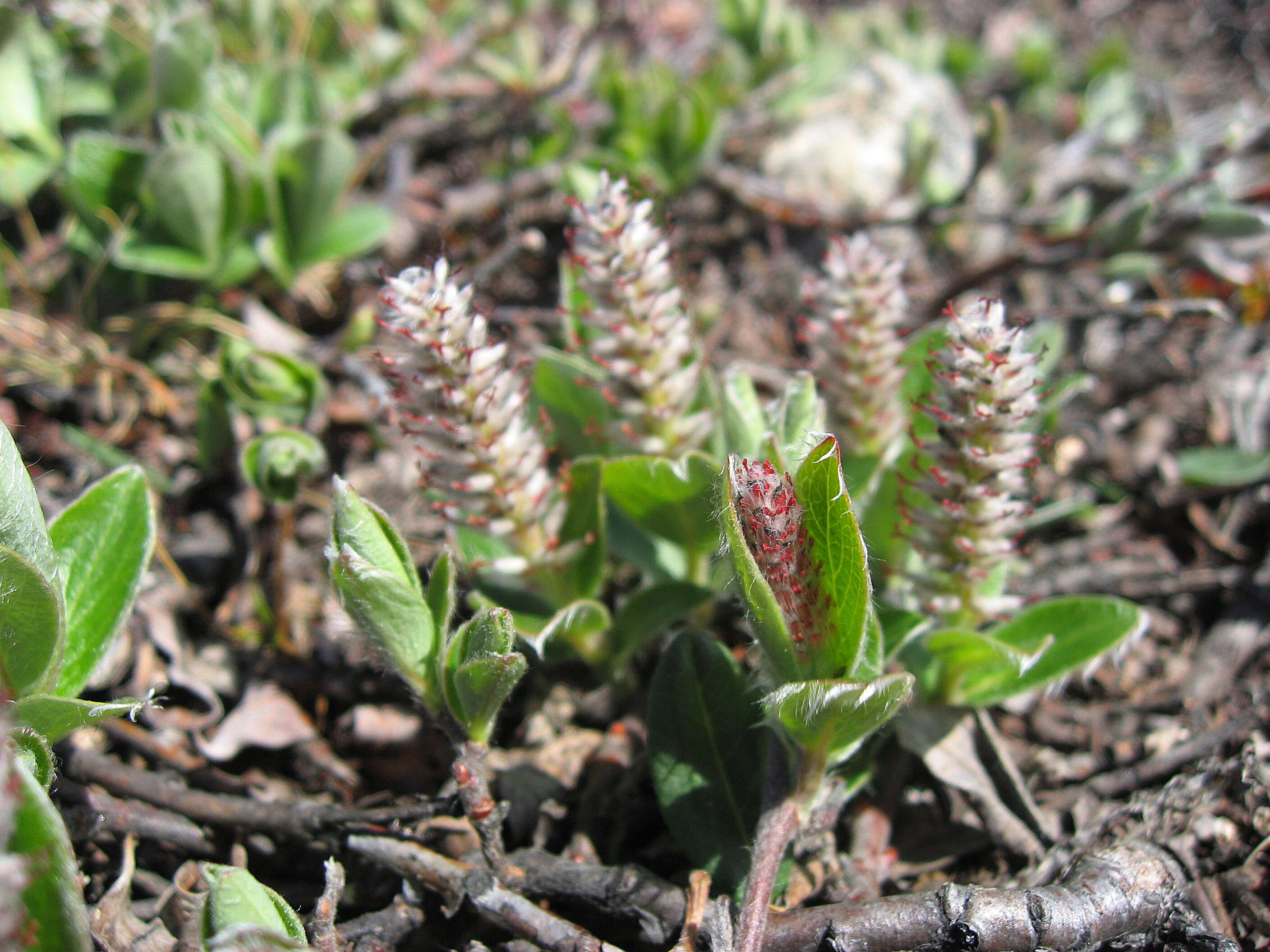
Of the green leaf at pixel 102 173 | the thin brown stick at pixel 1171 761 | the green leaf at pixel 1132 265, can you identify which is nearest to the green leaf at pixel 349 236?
the green leaf at pixel 102 173

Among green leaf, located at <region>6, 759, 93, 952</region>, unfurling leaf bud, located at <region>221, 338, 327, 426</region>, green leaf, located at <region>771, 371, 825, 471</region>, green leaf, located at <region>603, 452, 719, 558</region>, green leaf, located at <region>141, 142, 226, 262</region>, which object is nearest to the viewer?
green leaf, located at <region>6, 759, 93, 952</region>

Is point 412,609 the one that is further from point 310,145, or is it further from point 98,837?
point 310,145

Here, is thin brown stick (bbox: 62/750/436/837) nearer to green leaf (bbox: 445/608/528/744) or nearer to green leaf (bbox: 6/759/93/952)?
green leaf (bbox: 445/608/528/744)

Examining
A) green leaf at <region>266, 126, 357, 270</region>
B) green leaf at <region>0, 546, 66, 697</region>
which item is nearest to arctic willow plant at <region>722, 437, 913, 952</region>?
green leaf at <region>0, 546, 66, 697</region>

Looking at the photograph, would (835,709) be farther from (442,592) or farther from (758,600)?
(442,592)

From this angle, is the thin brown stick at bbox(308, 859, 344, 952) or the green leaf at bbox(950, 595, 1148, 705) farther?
the green leaf at bbox(950, 595, 1148, 705)

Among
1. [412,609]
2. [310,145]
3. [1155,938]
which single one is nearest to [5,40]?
[310,145]

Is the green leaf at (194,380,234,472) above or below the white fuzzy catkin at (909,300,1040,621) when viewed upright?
above

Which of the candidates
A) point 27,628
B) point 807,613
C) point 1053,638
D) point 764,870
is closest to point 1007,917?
point 764,870
